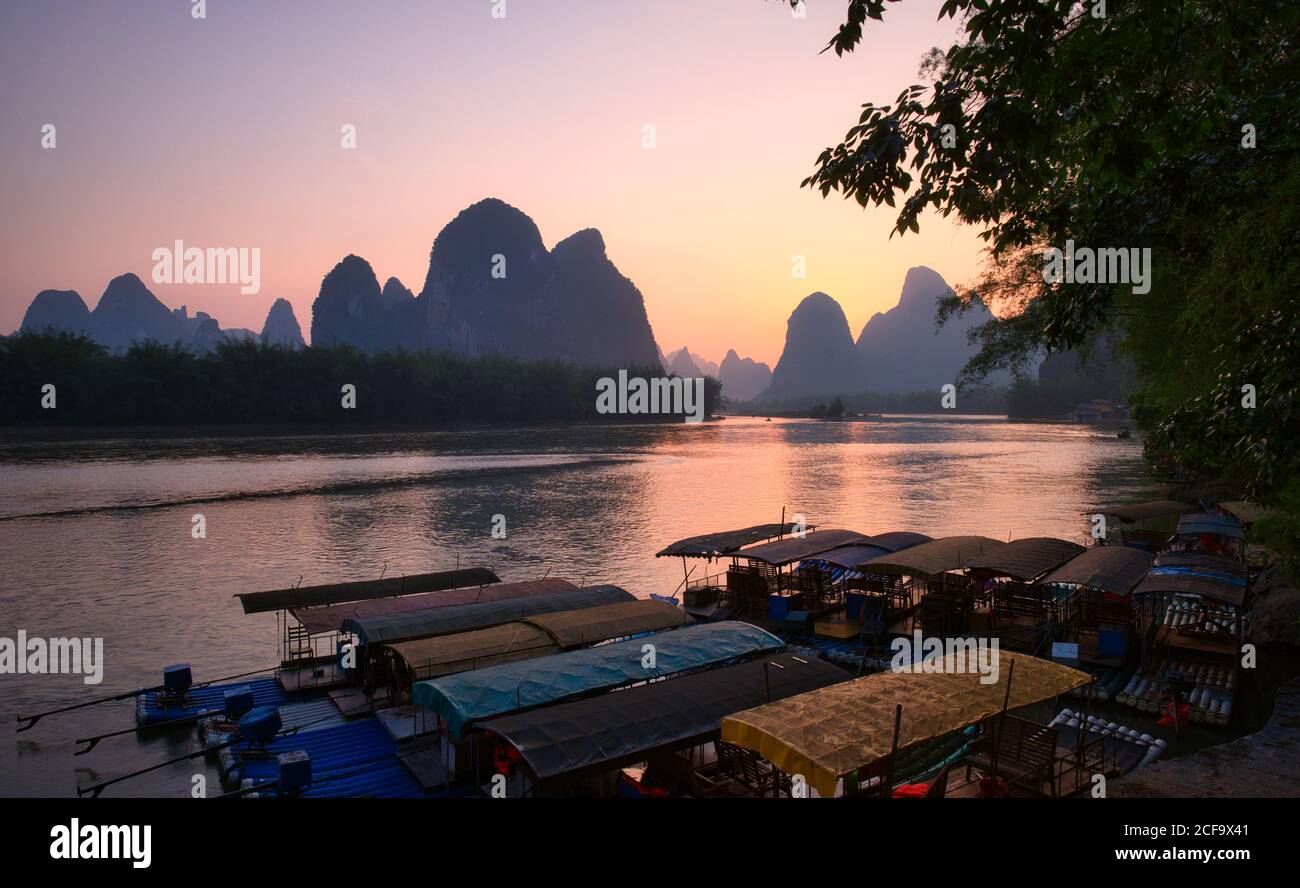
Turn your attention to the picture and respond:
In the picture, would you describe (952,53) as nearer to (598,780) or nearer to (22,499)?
(598,780)

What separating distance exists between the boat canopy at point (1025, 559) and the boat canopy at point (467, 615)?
9.04 metres

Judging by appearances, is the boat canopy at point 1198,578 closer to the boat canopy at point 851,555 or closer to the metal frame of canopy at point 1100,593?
the metal frame of canopy at point 1100,593

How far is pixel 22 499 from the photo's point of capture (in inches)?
1800

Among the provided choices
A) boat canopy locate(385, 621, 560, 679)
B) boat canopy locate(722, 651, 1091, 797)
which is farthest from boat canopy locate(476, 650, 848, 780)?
boat canopy locate(385, 621, 560, 679)

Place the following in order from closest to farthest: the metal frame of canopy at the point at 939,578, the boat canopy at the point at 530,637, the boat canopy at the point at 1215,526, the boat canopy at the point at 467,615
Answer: the boat canopy at the point at 530,637 < the boat canopy at the point at 467,615 < the metal frame of canopy at the point at 939,578 < the boat canopy at the point at 1215,526

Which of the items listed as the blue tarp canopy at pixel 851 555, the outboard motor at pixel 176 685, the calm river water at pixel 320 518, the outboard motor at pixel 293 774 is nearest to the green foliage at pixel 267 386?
the calm river water at pixel 320 518

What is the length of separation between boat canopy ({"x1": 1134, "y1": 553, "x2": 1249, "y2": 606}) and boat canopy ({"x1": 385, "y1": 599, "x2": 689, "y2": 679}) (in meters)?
10.6

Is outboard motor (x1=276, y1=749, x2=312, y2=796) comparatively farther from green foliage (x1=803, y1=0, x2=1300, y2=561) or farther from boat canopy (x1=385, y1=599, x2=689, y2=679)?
green foliage (x1=803, y1=0, x2=1300, y2=561)

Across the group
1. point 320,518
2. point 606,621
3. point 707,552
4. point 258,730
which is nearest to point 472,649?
point 606,621

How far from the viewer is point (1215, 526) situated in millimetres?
25078

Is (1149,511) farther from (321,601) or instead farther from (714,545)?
(321,601)

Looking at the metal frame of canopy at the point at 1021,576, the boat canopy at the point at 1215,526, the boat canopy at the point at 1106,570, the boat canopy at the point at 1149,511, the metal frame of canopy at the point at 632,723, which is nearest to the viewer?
the metal frame of canopy at the point at 632,723

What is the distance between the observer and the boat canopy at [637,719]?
959 centimetres

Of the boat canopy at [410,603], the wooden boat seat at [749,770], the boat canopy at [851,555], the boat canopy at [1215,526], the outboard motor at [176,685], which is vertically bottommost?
the outboard motor at [176,685]
